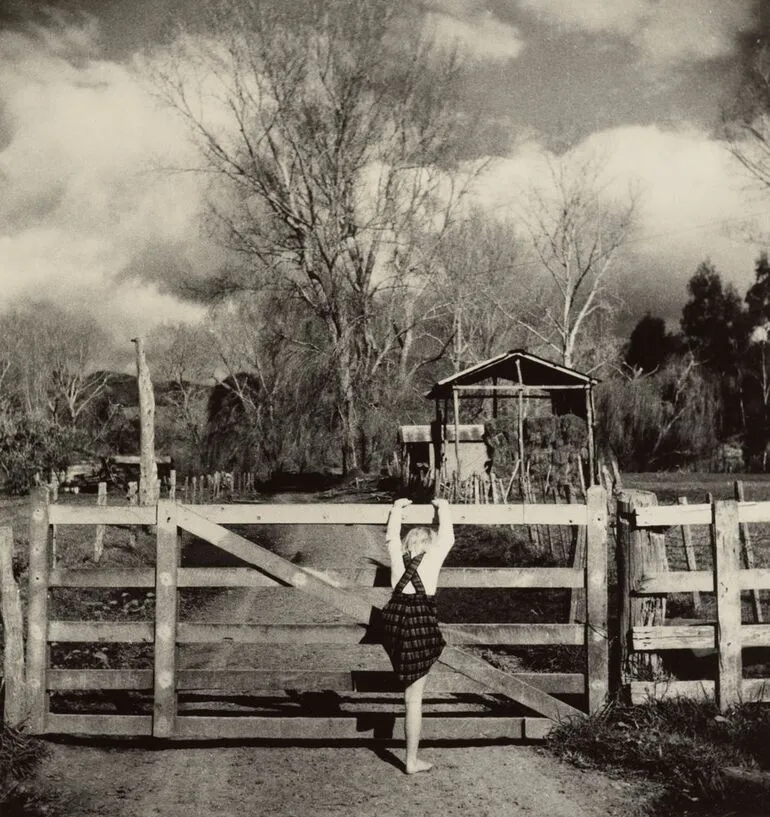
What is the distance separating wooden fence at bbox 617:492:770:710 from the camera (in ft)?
17.3

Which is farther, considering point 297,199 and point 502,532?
point 297,199

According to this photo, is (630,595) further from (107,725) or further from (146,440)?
(146,440)

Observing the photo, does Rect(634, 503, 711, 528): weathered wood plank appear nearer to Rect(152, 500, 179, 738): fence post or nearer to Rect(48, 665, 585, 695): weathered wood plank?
Rect(48, 665, 585, 695): weathered wood plank

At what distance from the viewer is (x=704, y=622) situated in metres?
5.52

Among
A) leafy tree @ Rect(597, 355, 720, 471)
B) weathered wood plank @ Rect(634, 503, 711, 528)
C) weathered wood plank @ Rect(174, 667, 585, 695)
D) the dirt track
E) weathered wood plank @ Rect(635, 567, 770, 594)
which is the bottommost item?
the dirt track

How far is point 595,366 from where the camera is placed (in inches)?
1874

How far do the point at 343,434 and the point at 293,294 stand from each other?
20.4 ft

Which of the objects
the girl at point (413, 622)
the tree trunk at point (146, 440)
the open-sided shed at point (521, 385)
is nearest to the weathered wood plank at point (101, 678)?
the girl at point (413, 622)

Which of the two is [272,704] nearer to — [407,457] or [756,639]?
[756,639]

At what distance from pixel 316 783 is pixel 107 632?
5.32ft

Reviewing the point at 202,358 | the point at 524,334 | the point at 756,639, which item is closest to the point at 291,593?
the point at 756,639

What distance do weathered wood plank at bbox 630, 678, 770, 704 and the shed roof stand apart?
1725 centimetres

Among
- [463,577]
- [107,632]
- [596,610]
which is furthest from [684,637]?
[107,632]

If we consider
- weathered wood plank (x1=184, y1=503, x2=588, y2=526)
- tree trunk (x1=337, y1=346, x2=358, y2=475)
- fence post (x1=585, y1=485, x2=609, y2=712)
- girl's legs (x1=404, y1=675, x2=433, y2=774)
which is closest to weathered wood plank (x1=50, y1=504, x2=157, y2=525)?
weathered wood plank (x1=184, y1=503, x2=588, y2=526)
